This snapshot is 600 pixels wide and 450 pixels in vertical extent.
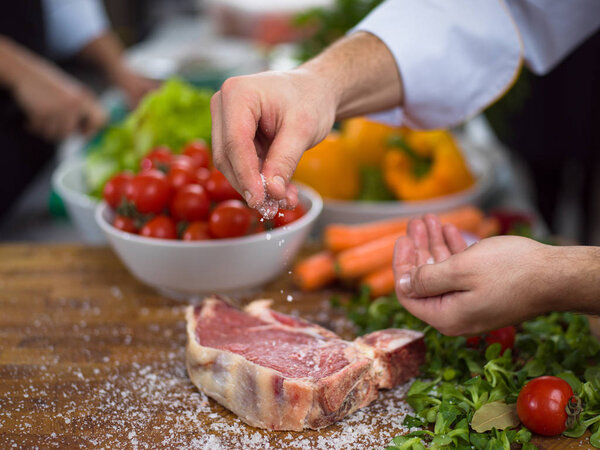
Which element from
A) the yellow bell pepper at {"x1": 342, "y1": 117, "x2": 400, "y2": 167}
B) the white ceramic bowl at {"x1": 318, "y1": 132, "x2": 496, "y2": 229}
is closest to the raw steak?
the white ceramic bowl at {"x1": 318, "y1": 132, "x2": 496, "y2": 229}

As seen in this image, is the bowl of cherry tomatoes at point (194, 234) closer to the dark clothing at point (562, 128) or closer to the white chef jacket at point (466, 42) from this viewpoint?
the white chef jacket at point (466, 42)

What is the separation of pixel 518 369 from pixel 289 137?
760mm

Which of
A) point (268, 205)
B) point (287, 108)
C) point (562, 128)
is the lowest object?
point (562, 128)

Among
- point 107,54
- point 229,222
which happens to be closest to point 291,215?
point 229,222

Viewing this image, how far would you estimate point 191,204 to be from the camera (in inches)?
69.2

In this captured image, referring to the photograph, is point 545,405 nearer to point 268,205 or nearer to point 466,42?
point 268,205

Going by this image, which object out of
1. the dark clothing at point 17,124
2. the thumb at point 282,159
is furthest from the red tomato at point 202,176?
the dark clothing at point 17,124

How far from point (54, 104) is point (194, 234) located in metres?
1.37

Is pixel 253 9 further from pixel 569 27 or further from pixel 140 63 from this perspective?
pixel 569 27

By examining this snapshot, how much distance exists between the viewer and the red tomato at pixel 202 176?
1.83 m

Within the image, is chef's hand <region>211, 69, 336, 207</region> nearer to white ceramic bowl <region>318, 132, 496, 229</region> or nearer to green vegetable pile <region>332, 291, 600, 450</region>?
green vegetable pile <region>332, 291, 600, 450</region>

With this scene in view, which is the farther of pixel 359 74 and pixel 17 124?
pixel 17 124

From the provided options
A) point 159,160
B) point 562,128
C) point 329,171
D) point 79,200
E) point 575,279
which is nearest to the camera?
point 575,279

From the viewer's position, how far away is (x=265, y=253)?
1.75m
